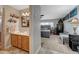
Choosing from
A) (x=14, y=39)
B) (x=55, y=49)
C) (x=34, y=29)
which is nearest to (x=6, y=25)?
(x=14, y=39)

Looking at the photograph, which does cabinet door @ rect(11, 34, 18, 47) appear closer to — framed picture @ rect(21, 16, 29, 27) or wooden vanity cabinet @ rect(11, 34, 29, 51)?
wooden vanity cabinet @ rect(11, 34, 29, 51)

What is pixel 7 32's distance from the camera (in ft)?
11.9

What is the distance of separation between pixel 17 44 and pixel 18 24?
1.16 meters

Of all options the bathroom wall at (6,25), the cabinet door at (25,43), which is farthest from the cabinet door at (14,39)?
the cabinet door at (25,43)

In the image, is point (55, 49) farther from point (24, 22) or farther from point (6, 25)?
point (6, 25)

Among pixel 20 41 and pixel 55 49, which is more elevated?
pixel 20 41

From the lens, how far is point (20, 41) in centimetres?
339

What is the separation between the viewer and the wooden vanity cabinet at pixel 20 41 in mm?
3124

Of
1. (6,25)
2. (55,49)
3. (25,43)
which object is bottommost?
(55,49)

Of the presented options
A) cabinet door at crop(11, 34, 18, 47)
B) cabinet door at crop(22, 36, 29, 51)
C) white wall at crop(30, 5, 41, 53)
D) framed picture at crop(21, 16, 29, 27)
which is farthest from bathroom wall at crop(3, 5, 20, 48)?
white wall at crop(30, 5, 41, 53)

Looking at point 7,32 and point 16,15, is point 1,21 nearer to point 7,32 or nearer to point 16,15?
point 7,32

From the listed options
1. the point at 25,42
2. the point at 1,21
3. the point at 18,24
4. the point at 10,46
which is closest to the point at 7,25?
the point at 1,21

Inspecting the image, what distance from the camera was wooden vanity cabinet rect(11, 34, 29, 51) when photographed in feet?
10.2

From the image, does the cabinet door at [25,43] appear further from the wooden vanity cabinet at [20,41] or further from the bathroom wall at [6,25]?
the bathroom wall at [6,25]
